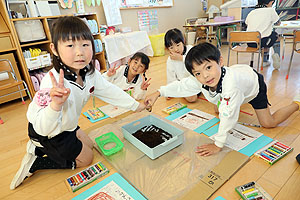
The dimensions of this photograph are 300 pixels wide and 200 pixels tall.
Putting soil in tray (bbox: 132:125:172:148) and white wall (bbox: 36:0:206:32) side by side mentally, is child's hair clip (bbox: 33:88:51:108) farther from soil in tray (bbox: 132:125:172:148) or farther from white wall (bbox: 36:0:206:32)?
white wall (bbox: 36:0:206:32)

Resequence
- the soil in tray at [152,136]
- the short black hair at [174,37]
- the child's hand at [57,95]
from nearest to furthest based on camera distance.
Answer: the child's hand at [57,95]
the soil in tray at [152,136]
the short black hair at [174,37]

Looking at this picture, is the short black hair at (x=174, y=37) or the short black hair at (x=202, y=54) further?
the short black hair at (x=174, y=37)

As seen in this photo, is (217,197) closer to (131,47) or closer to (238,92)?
(238,92)

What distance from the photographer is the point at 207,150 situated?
1266 millimetres

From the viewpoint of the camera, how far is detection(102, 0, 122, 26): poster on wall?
12.8 feet

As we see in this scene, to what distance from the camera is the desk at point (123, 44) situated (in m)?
3.49

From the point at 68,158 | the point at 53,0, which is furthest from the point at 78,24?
the point at 53,0

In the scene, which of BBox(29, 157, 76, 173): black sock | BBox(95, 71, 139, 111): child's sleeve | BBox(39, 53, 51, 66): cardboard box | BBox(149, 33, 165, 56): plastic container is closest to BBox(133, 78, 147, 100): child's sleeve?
BBox(95, 71, 139, 111): child's sleeve

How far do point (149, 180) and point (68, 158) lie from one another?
50 cm

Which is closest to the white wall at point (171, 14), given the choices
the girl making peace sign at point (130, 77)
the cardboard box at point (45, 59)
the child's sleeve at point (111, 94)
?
the cardboard box at point (45, 59)

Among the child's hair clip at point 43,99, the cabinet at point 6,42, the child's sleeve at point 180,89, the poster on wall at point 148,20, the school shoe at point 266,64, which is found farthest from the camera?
the poster on wall at point 148,20

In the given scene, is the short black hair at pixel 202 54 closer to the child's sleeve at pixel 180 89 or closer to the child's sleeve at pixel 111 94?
the child's sleeve at pixel 180 89

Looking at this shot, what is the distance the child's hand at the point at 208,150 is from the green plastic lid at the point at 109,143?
53 centimetres

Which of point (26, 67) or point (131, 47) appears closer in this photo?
point (26, 67)
